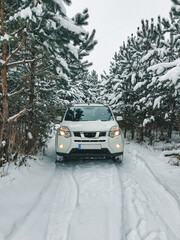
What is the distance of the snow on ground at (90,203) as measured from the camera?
2324 millimetres

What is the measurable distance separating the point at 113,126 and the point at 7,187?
306cm

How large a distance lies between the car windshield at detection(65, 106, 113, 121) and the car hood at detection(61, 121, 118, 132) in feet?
1.38

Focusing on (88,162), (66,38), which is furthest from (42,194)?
(66,38)

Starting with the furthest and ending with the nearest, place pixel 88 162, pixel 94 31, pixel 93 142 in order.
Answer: pixel 94 31
pixel 88 162
pixel 93 142

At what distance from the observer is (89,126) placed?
17.2ft

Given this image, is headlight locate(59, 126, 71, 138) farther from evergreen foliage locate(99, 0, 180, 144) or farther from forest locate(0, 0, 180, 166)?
evergreen foliage locate(99, 0, 180, 144)

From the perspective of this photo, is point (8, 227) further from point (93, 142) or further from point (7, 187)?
point (93, 142)

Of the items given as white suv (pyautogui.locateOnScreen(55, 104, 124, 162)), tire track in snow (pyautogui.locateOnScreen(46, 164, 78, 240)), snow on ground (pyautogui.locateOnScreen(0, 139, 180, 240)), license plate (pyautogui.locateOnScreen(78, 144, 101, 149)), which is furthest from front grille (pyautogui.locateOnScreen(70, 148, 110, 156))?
tire track in snow (pyautogui.locateOnScreen(46, 164, 78, 240))

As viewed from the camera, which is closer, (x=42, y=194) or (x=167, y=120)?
(x=42, y=194)

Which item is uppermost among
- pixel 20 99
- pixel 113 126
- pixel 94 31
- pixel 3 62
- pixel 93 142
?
pixel 94 31

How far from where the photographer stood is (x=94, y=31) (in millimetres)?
6316

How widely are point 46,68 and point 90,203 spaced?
383cm

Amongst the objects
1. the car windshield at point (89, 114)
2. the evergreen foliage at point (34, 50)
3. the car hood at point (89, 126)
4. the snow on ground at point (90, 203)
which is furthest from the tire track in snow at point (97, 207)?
the evergreen foliage at point (34, 50)

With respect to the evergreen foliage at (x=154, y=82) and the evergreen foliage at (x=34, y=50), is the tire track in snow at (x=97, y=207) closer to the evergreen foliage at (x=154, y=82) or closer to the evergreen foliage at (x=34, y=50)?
the evergreen foliage at (x=34, y=50)
